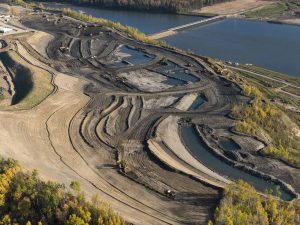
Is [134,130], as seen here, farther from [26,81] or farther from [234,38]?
[234,38]

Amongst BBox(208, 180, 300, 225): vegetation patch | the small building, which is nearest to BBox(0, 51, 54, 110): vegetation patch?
the small building

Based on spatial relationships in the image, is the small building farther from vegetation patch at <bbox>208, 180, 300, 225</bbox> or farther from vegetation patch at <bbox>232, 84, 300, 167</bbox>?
vegetation patch at <bbox>208, 180, 300, 225</bbox>

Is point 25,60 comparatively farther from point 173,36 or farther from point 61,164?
point 173,36

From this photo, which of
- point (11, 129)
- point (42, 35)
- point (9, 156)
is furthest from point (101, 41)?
point (9, 156)

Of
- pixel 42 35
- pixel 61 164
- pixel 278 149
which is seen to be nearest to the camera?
pixel 61 164

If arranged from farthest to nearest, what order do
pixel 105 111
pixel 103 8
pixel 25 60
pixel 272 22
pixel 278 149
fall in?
pixel 103 8, pixel 272 22, pixel 25 60, pixel 105 111, pixel 278 149

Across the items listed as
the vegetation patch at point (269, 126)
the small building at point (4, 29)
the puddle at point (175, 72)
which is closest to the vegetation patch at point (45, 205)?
the vegetation patch at point (269, 126)

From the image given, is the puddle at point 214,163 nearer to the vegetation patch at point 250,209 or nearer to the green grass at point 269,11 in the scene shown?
the vegetation patch at point 250,209
